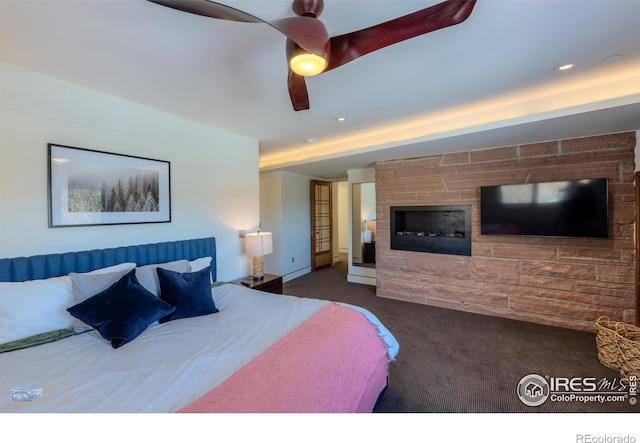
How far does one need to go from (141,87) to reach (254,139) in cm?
164

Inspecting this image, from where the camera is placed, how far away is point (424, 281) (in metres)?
4.00

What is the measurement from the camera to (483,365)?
2398 millimetres

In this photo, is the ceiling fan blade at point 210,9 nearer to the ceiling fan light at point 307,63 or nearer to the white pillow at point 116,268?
the ceiling fan light at point 307,63

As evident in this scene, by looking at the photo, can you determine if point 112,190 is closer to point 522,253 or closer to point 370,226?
point 370,226

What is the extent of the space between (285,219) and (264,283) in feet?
7.96

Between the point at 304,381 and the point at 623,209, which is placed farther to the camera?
the point at 623,209

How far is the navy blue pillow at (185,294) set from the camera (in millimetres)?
2006

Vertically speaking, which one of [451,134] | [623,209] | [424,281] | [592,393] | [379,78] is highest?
[379,78]

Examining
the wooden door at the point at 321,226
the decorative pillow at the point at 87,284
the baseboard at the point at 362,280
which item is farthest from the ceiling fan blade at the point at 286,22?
the wooden door at the point at 321,226

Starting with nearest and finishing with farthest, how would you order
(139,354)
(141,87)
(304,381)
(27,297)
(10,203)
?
(304,381) < (139,354) < (27,297) < (10,203) < (141,87)

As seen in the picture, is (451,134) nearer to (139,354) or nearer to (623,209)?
(623,209)

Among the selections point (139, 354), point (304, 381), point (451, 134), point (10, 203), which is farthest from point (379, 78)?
point (10, 203)

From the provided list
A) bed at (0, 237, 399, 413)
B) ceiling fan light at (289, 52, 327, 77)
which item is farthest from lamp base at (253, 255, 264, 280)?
ceiling fan light at (289, 52, 327, 77)
